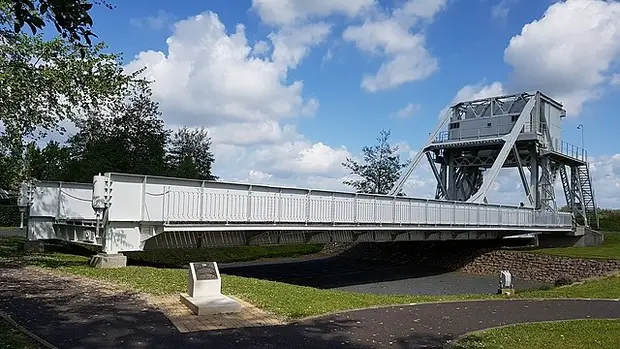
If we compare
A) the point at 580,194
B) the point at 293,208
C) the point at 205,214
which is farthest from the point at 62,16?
the point at 580,194

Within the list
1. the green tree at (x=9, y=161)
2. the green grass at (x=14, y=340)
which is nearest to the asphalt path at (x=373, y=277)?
the green tree at (x=9, y=161)

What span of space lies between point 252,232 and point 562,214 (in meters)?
30.0

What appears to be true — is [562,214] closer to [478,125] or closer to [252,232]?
[478,125]

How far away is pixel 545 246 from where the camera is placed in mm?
39062

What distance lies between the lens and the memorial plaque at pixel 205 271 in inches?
403

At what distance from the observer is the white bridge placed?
15625 mm

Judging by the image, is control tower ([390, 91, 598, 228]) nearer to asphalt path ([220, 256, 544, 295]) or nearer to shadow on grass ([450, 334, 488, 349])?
asphalt path ([220, 256, 544, 295])

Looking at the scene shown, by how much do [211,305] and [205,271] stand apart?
1034 mm

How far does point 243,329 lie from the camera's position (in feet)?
27.4

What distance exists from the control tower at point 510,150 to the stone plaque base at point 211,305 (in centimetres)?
3561

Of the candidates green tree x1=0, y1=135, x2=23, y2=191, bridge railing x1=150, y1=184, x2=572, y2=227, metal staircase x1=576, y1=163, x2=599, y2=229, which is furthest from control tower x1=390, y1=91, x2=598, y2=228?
green tree x1=0, y1=135, x2=23, y2=191

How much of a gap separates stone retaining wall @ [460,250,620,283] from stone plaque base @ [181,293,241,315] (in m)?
21.9

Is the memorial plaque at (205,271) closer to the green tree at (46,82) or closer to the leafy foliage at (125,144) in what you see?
the green tree at (46,82)

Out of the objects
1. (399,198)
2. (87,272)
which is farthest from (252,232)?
(399,198)
